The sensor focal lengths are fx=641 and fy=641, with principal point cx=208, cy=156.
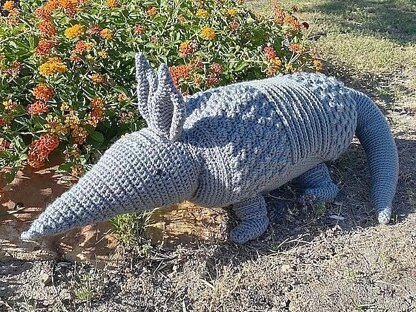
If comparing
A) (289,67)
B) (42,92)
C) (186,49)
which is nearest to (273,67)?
(289,67)

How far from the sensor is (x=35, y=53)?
293 centimetres

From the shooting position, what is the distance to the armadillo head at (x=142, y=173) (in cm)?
215

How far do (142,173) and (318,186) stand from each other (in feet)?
3.31

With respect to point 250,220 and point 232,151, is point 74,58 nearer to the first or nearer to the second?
point 232,151

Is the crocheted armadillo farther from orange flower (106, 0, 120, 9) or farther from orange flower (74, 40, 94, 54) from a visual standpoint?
orange flower (106, 0, 120, 9)

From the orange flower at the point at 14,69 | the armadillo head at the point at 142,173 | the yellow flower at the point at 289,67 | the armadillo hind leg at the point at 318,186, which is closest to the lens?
the armadillo head at the point at 142,173

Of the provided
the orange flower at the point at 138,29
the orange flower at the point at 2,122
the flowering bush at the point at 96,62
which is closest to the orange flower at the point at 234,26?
the flowering bush at the point at 96,62

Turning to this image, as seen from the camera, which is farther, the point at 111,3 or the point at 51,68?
the point at 111,3

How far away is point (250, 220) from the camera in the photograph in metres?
2.71

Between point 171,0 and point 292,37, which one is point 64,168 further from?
point 292,37

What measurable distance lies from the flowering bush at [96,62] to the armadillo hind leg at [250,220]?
63 cm

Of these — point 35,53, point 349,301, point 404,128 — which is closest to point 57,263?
point 35,53

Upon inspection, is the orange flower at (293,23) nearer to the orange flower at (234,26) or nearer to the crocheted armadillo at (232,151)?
the orange flower at (234,26)

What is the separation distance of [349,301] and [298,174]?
2.02 feet
